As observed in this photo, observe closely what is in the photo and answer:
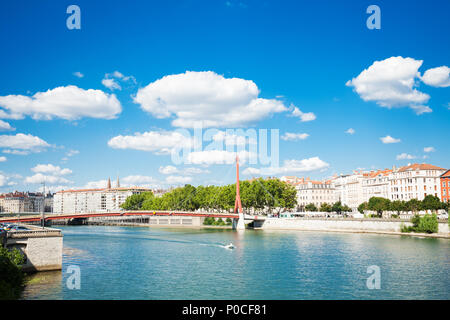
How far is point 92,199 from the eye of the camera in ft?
584

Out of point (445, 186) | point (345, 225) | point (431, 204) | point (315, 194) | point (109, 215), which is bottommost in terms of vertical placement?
point (345, 225)

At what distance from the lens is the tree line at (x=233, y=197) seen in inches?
2955

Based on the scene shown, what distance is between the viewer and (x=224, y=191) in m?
83.6

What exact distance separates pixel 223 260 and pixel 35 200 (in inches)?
7209

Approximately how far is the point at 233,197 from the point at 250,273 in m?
54.0

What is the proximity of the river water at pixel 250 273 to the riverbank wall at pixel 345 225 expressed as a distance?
41.0ft

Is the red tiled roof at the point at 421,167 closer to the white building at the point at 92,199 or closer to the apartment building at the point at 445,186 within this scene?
the apartment building at the point at 445,186

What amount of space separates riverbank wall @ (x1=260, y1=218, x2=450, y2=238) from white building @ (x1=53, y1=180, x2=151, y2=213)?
363 ft

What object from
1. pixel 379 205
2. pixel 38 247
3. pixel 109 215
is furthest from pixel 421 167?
pixel 38 247

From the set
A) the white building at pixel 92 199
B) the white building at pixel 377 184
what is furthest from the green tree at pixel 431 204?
the white building at pixel 92 199

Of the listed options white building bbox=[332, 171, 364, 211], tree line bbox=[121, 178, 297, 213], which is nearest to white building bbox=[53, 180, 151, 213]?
tree line bbox=[121, 178, 297, 213]

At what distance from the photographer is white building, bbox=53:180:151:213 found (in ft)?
553

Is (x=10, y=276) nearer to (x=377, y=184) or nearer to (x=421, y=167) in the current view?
(x=421, y=167)

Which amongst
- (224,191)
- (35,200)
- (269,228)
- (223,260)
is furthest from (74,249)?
(35,200)
